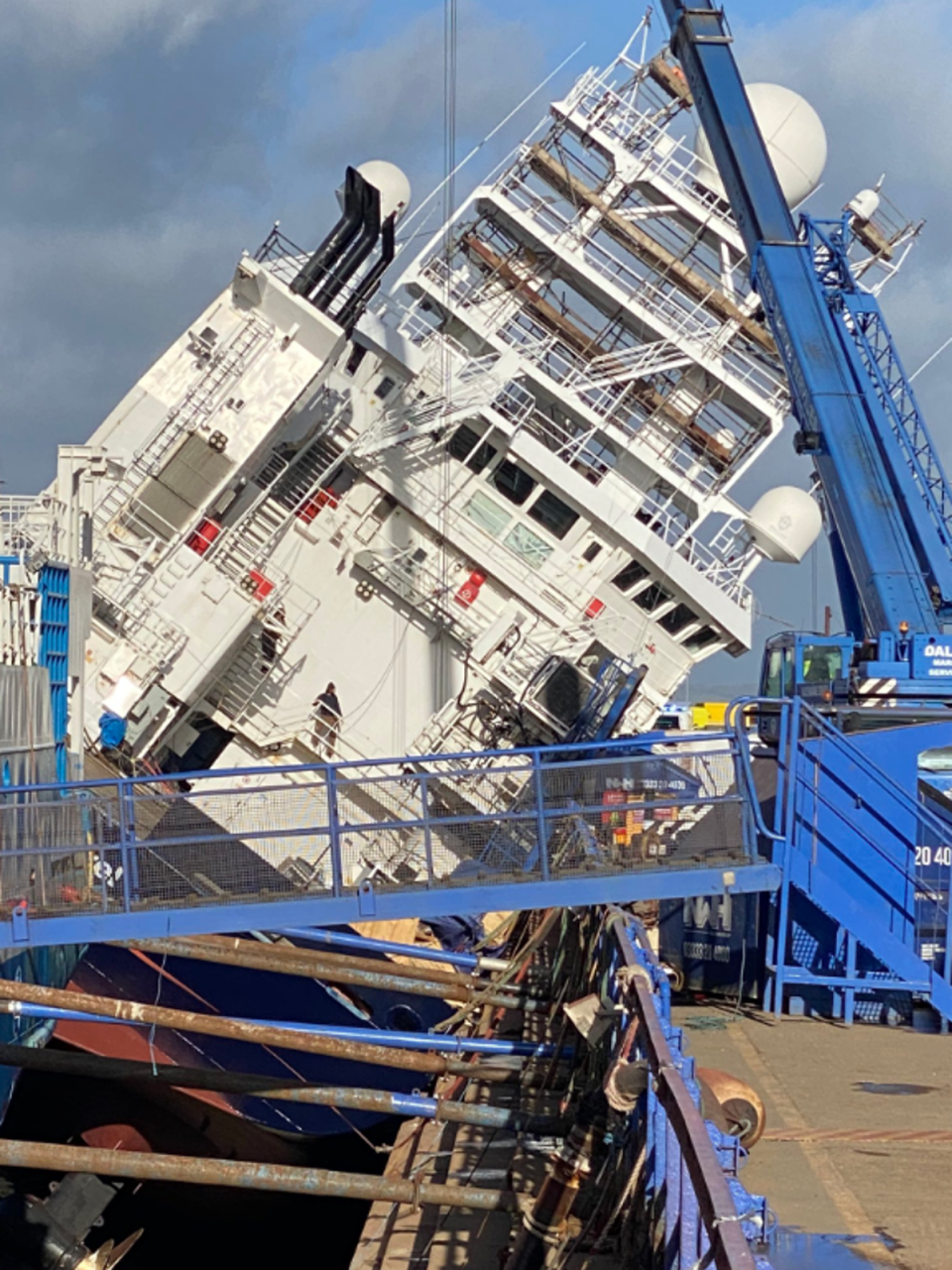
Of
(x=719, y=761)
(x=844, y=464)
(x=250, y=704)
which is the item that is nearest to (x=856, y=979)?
(x=719, y=761)

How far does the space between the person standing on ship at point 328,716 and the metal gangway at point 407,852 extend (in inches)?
504

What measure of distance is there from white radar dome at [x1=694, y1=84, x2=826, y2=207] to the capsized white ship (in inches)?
97.3

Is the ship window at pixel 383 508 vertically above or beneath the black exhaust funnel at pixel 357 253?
beneath

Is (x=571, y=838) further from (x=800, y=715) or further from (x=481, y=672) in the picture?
(x=481, y=672)

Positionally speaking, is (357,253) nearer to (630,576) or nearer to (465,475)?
(465,475)

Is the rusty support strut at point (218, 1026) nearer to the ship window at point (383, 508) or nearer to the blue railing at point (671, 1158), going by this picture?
the blue railing at point (671, 1158)

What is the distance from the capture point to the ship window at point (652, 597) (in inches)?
1003

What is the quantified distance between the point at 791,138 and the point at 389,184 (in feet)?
24.7

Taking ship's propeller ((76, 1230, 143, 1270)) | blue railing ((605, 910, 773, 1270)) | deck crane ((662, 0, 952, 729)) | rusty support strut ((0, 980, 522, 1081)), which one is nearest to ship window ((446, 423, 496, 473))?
deck crane ((662, 0, 952, 729))

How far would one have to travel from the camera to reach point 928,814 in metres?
13.0

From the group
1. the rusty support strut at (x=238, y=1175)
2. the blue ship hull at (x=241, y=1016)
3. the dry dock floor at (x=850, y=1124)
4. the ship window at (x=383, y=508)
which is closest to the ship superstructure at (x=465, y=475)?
the ship window at (x=383, y=508)

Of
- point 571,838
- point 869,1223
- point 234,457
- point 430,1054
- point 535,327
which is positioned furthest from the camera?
point 535,327

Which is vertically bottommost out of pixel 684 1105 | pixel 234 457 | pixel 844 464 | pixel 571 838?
pixel 684 1105

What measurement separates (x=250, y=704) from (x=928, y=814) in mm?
14324
